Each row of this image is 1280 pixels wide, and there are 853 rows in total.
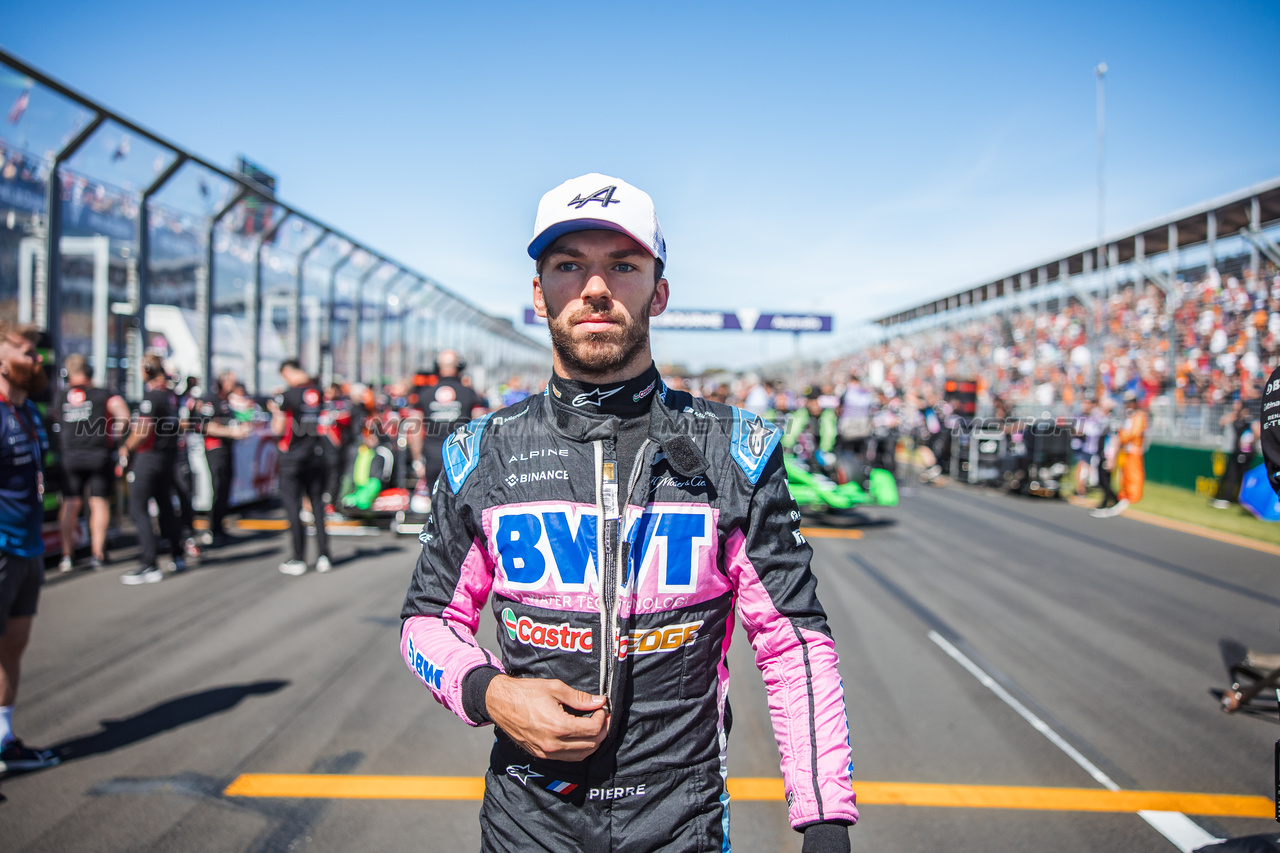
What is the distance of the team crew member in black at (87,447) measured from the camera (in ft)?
20.6

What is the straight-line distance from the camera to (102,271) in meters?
8.02

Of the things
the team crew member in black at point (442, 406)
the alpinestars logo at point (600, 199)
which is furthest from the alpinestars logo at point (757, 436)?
the team crew member in black at point (442, 406)

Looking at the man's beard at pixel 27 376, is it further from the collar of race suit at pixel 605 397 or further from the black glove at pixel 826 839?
the black glove at pixel 826 839

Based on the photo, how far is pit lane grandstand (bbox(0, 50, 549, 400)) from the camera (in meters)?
6.96

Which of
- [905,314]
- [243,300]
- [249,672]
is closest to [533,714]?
[249,672]

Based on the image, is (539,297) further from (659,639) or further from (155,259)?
(155,259)

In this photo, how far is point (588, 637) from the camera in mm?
1377

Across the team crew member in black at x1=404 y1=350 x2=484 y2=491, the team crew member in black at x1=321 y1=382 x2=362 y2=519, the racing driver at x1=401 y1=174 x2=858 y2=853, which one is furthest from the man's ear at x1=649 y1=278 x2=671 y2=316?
the team crew member in black at x1=321 y1=382 x2=362 y2=519

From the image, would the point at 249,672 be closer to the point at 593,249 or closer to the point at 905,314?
the point at 593,249

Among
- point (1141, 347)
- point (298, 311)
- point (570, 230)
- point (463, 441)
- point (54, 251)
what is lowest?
point (463, 441)

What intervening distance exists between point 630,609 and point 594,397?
43cm

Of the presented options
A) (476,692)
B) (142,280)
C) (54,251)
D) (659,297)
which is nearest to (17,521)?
(476,692)

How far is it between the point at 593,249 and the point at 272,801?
285 centimetres

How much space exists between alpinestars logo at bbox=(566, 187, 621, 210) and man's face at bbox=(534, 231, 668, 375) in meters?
0.06
